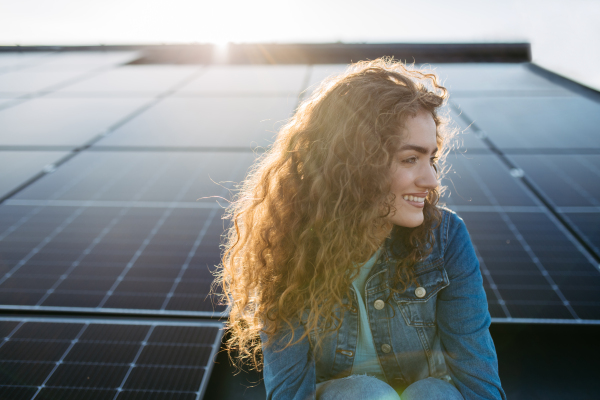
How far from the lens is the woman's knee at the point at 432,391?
1.52 metres

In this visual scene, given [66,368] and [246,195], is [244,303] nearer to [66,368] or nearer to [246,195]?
[246,195]

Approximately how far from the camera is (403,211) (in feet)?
5.11

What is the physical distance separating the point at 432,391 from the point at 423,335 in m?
0.26

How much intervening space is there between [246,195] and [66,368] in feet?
5.80

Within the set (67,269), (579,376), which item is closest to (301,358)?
(579,376)

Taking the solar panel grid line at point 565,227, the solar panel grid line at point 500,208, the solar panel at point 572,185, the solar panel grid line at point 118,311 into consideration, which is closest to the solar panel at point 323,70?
the solar panel at point 572,185

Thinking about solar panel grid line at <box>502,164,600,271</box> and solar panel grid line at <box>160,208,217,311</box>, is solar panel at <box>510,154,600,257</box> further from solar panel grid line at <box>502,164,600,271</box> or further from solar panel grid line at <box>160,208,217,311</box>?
solar panel grid line at <box>160,208,217,311</box>

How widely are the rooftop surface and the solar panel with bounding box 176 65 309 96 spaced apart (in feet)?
0.65

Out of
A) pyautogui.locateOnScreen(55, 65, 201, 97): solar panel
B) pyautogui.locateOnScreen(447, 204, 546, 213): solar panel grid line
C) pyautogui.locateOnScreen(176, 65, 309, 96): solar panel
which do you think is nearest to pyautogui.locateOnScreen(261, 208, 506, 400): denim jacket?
pyautogui.locateOnScreen(447, 204, 546, 213): solar panel grid line

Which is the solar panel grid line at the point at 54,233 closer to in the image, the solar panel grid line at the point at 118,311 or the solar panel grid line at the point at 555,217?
the solar panel grid line at the point at 118,311

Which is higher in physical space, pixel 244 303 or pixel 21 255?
pixel 244 303

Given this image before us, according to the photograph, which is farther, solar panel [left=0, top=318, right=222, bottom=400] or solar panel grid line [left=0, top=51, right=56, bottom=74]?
solar panel grid line [left=0, top=51, right=56, bottom=74]

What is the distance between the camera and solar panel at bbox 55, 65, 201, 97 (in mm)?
6906

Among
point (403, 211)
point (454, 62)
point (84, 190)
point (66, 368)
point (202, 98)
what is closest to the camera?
point (403, 211)
